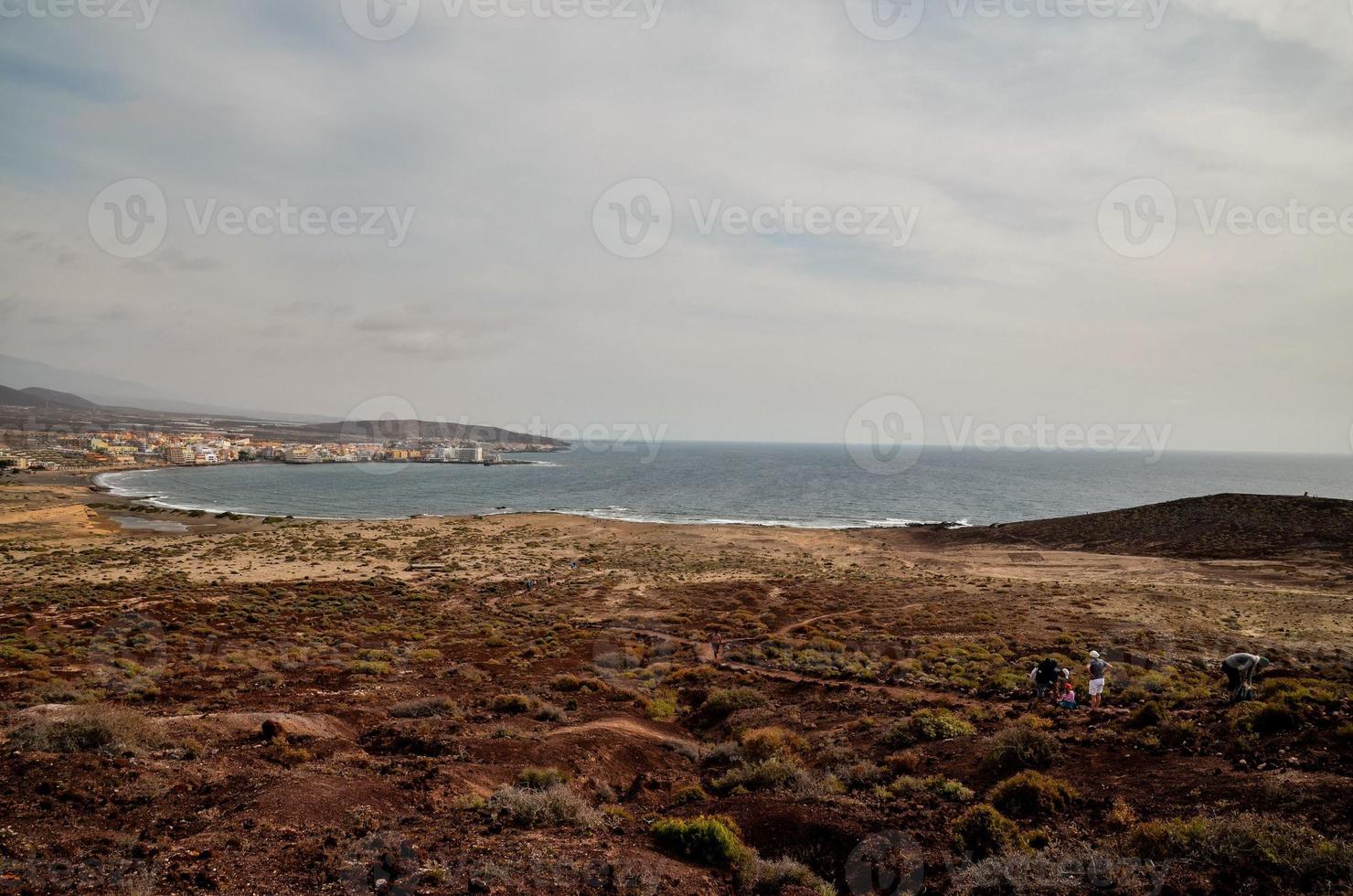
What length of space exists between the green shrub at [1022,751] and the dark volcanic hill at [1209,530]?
46.5m

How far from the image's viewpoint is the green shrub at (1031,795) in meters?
9.26

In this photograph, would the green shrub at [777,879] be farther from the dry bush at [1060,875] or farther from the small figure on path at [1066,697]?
the small figure on path at [1066,697]

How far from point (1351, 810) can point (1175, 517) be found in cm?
5761

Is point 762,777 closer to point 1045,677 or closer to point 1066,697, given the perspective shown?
point 1066,697

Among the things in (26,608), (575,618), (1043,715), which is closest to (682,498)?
(575,618)

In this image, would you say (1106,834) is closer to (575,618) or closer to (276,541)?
(575,618)

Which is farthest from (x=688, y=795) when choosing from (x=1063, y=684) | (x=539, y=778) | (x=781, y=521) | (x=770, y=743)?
(x=781, y=521)

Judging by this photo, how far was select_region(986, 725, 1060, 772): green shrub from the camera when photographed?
430 inches

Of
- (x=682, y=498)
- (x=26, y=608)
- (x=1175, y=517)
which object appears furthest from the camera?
(x=682, y=498)

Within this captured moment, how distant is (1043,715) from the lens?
1384 cm

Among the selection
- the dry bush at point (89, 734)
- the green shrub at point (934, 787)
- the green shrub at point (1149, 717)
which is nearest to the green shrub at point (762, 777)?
the green shrub at point (934, 787)

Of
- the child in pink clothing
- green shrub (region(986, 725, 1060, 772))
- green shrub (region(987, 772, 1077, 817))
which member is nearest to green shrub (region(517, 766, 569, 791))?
green shrub (region(987, 772, 1077, 817))

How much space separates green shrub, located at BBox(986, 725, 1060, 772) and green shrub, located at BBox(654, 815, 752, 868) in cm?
532

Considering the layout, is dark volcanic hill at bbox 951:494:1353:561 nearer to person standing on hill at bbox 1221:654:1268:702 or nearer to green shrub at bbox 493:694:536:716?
person standing on hill at bbox 1221:654:1268:702
